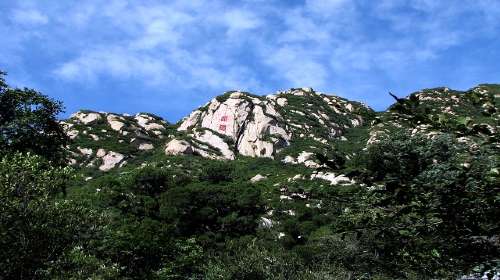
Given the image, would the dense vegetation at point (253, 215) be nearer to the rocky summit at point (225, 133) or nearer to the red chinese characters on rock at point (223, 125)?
the rocky summit at point (225, 133)

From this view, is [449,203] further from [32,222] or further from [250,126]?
[250,126]

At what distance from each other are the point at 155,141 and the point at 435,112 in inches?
5307

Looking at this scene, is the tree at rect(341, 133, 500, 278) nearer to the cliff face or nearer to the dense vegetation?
the dense vegetation

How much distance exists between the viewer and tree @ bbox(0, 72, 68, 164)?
2825 cm

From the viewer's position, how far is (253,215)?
76.6 m

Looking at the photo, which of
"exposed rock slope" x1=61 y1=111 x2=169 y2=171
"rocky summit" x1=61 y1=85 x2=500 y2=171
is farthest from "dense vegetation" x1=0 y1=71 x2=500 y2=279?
"rocky summit" x1=61 y1=85 x2=500 y2=171

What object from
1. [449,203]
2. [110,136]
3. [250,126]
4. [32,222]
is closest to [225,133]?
[250,126]

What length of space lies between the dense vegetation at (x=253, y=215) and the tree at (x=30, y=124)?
7cm

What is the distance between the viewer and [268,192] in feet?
282

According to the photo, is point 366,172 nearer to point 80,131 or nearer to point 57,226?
point 57,226

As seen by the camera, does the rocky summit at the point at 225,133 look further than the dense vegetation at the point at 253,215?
Yes

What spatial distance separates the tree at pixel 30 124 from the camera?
2825cm

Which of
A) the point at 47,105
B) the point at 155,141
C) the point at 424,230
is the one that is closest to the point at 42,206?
the point at 424,230

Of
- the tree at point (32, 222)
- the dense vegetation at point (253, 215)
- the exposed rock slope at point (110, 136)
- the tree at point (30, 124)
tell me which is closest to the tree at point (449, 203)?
the dense vegetation at point (253, 215)
